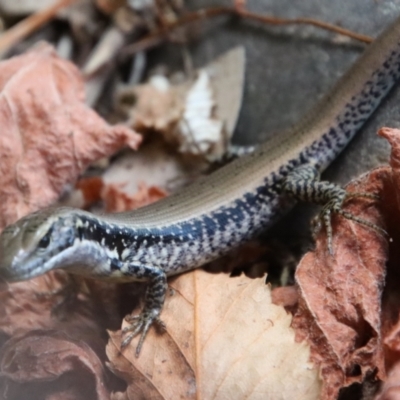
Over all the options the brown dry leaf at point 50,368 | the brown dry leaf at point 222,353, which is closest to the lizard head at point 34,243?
the brown dry leaf at point 50,368

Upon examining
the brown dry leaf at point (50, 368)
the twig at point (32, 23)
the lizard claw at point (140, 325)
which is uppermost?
the twig at point (32, 23)

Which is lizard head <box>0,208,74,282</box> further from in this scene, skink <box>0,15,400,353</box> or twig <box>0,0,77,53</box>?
twig <box>0,0,77,53</box>

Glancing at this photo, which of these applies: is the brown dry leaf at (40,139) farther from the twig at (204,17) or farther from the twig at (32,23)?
the twig at (204,17)

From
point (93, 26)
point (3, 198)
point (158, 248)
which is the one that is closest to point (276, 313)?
point (158, 248)

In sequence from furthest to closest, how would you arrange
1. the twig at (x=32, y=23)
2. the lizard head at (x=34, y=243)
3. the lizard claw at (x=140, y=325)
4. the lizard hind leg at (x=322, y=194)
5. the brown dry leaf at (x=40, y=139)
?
the twig at (x=32, y=23), the brown dry leaf at (x=40, y=139), the lizard hind leg at (x=322, y=194), the lizard claw at (x=140, y=325), the lizard head at (x=34, y=243)

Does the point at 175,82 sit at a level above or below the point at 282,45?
below

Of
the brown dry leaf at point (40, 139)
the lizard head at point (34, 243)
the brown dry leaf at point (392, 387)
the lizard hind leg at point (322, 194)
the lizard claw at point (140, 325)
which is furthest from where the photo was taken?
the brown dry leaf at point (40, 139)

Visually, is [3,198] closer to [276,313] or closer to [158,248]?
[158,248]

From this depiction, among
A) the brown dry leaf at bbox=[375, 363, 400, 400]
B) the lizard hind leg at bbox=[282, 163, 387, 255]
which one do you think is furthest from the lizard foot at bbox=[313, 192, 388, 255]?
the brown dry leaf at bbox=[375, 363, 400, 400]

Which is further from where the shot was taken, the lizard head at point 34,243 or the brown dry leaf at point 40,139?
the brown dry leaf at point 40,139
